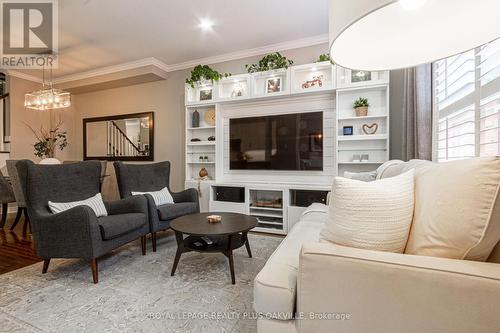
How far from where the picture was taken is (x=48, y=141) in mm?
4512

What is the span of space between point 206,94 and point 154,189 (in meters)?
1.79

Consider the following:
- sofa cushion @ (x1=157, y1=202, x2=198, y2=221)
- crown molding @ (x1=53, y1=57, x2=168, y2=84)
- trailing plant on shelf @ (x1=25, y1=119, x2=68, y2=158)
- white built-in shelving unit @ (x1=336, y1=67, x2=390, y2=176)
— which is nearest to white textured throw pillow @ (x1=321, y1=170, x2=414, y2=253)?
sofa cushion @ (x1=157, y1=202, x2=198, y2=221)

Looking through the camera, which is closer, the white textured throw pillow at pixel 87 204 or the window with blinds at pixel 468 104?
the window with blinds at pixel 468 104

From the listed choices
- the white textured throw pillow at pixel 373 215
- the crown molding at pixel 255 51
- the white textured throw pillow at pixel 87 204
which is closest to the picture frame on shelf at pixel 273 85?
the crown molding at pixel 255 51

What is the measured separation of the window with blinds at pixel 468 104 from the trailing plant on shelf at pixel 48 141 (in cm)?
571

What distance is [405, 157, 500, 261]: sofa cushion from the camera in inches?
33.6

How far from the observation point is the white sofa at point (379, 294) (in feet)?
2.64

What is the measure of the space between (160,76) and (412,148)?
4032mm

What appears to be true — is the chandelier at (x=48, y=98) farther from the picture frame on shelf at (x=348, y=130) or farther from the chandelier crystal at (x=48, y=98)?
→ the picture frame on shelf at (x=348, y=130)

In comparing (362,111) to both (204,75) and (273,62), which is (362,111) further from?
(204,75)

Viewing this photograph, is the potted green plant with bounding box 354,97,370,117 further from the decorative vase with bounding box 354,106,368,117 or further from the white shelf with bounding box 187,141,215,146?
the white shelf with bounding box 187,141,215,146

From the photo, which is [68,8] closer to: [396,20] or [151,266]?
[151,266]

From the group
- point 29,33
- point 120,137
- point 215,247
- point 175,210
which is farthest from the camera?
point 120,137

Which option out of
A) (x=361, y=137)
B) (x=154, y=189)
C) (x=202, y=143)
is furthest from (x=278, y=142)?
(x=154, y=189)
